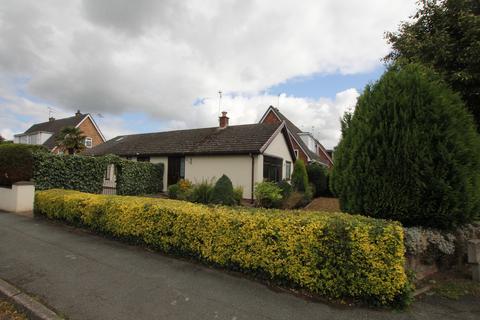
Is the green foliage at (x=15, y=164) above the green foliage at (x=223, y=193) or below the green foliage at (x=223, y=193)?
above

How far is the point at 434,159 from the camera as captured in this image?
17.6 ft

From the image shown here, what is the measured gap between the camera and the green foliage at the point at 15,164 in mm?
11500

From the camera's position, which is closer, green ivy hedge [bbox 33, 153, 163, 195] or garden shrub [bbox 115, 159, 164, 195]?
green ivy hedge [bbox 33, 153, 163, 195]

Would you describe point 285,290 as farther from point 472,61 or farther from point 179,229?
point 472,61

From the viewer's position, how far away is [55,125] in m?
40.7

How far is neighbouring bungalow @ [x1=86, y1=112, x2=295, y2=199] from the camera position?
656 inches

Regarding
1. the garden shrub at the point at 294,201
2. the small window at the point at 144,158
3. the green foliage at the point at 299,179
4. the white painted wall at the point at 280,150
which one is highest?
the white painted wall at the point at 280,150

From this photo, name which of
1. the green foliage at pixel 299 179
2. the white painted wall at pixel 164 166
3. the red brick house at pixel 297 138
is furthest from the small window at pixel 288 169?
the white painted wall at pixel 164 166

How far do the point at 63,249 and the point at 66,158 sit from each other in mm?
8484

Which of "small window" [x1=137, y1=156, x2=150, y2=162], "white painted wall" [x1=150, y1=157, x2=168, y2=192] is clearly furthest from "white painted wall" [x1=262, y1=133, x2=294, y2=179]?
"small window" [x1=137, y1=156, x2=150, y2=162]

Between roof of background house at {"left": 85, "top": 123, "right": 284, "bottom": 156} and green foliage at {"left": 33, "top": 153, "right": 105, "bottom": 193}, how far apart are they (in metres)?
5.61

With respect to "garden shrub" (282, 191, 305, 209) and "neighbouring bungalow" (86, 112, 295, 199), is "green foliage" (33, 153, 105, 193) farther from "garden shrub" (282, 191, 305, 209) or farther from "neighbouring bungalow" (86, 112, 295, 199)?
"garden shrub" (282, 191, 305, 209)

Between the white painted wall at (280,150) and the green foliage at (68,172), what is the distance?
9.20 m

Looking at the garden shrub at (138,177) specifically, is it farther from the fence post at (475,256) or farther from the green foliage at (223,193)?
the fence post at (475,256)
